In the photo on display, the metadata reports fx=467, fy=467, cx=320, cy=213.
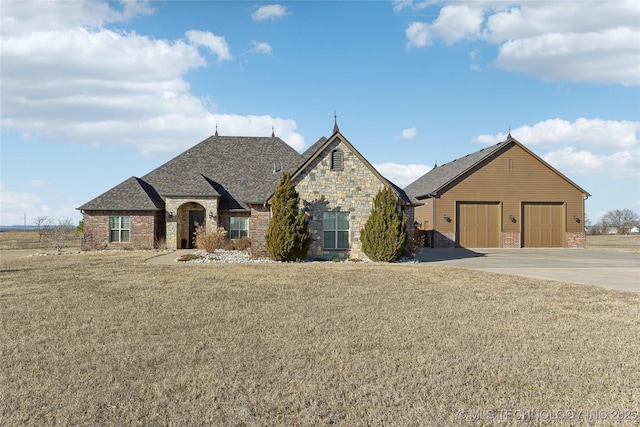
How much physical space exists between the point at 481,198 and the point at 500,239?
129 inches

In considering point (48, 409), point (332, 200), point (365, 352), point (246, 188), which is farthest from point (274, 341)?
point (246, 188)

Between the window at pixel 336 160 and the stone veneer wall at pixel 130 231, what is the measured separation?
12271mm

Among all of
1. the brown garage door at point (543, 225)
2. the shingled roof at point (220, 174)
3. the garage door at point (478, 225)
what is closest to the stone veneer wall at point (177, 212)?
the shingled roof at point (220, 174)

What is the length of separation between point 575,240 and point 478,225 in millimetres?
Answer: 7301

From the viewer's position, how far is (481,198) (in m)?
34.2

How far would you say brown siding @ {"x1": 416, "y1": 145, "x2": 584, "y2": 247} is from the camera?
3397 centimetres

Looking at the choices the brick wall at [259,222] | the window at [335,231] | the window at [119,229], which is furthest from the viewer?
the window at [119,229]

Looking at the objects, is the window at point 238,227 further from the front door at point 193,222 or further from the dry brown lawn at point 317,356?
the dry brown lawn at point 317,356

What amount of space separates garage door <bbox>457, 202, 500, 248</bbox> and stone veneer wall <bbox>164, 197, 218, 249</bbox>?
692 inches

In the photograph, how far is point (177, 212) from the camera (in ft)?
92.5

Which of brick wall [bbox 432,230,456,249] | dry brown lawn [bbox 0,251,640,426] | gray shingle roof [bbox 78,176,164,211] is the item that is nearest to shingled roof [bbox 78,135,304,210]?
gray shingle roof [bbox 78,176,164,211]

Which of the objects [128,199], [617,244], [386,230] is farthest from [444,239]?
[128,199]

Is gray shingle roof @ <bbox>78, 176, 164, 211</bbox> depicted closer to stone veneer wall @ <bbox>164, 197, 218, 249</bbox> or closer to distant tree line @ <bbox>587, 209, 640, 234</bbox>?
stone veneer wall @ <bbox>164, 197, 218, 249</bbox>

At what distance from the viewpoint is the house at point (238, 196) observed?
21.8 m
